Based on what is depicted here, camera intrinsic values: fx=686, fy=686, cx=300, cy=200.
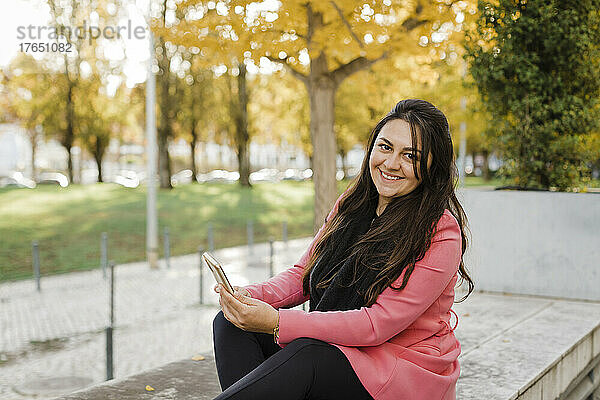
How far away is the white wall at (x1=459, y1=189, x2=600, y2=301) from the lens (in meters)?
6.67

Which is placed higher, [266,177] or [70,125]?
[70,125]

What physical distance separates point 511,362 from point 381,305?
2272 millimetres

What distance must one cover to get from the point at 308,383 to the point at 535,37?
592cm

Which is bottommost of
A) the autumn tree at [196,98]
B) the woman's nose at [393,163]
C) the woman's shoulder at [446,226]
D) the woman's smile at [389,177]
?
the woman's shoulder at [446,226]

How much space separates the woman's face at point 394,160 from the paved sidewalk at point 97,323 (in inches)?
116

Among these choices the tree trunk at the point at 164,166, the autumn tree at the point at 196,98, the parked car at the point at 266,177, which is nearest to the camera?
the tree trunk at the point at 164,166

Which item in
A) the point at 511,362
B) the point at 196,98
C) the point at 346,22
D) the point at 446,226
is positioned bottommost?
the point at 511,362

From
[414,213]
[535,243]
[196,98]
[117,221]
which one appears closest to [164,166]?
[196,98]

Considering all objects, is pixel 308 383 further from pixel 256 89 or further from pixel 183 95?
pixel 256 89

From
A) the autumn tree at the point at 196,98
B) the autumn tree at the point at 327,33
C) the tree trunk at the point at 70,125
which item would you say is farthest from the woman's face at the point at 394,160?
the tree trunk at the point at 70,125

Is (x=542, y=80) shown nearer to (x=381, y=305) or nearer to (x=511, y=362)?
(x=511, y=362)

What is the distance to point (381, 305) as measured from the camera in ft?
8.05

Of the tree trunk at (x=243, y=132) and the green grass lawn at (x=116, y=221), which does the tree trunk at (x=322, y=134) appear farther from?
the tree trunk at (x=243, y=132)

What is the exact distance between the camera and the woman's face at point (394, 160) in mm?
2623
